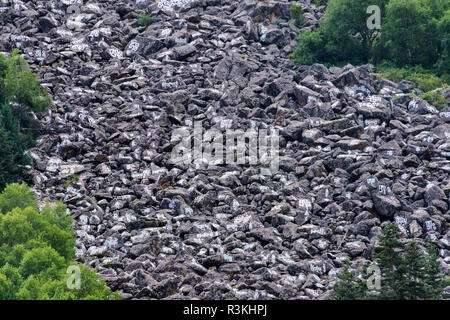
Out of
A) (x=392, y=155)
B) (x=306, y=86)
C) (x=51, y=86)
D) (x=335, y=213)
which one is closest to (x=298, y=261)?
(x=335, y=213)

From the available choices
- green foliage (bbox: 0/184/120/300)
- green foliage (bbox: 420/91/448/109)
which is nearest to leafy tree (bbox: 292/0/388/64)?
green foliage (bbox: 420/91/448/109)

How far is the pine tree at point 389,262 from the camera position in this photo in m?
57.3

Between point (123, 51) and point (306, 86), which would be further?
point (123, 51)

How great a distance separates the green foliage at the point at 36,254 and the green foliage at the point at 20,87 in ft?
44.5

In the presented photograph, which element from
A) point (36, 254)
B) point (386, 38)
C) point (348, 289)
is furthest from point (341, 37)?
point (36, 254)

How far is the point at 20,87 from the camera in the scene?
79062 mm

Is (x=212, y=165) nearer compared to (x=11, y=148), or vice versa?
(x=11, y=148)

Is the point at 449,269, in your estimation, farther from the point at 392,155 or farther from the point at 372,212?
the point at 392,155

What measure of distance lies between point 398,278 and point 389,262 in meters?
1.85

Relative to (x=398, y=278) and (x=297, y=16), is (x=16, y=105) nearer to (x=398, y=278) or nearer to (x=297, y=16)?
(x=297, y=16)

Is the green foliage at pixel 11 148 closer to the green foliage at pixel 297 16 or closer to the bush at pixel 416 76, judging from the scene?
the green foliage at pixel 297 16

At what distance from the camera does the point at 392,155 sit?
7556cm
